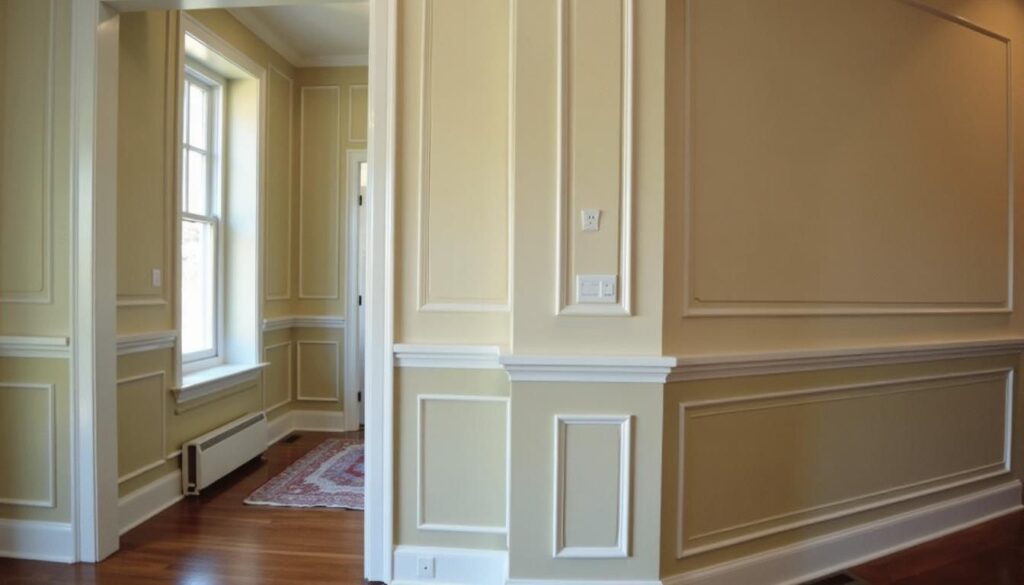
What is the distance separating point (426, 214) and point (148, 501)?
221cm

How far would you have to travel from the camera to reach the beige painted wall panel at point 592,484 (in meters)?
2.05

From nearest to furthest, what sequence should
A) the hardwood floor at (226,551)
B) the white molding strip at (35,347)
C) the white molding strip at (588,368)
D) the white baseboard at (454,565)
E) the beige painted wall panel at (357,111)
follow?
1. the white molding strip at (588,368)
2. the white baseboard at (454,565)
3. the hardwood floor at (226,551)
4. the white molding strip at (35,347)
5. the beige painted wall panel at (357,111)

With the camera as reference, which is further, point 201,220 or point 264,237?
point 264,237

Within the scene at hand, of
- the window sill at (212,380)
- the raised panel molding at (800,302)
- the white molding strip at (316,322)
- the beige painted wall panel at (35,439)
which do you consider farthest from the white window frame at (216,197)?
the raised panel molding at (800,302)

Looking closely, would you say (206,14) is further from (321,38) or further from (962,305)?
(962,305)

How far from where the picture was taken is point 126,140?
2.79 m

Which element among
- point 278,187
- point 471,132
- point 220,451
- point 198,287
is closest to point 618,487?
point 471,132

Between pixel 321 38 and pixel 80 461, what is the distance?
3.26 metres

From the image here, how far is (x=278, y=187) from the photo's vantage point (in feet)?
14.5

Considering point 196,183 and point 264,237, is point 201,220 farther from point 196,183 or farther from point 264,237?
point 264,237

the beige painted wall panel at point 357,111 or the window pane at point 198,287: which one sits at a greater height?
the beige painted wall panel at point 357,111

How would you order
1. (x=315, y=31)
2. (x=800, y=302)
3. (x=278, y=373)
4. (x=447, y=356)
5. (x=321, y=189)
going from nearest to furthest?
(x=447, y=356)
(x=800, y=302)
(x=315, y=31)
(x=278, y=373)
(x=321, y=189)

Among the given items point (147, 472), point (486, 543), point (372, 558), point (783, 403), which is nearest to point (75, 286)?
point (147, 472)

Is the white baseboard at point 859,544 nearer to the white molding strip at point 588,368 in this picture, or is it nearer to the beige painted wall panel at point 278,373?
the white molding strip at point 588,368
